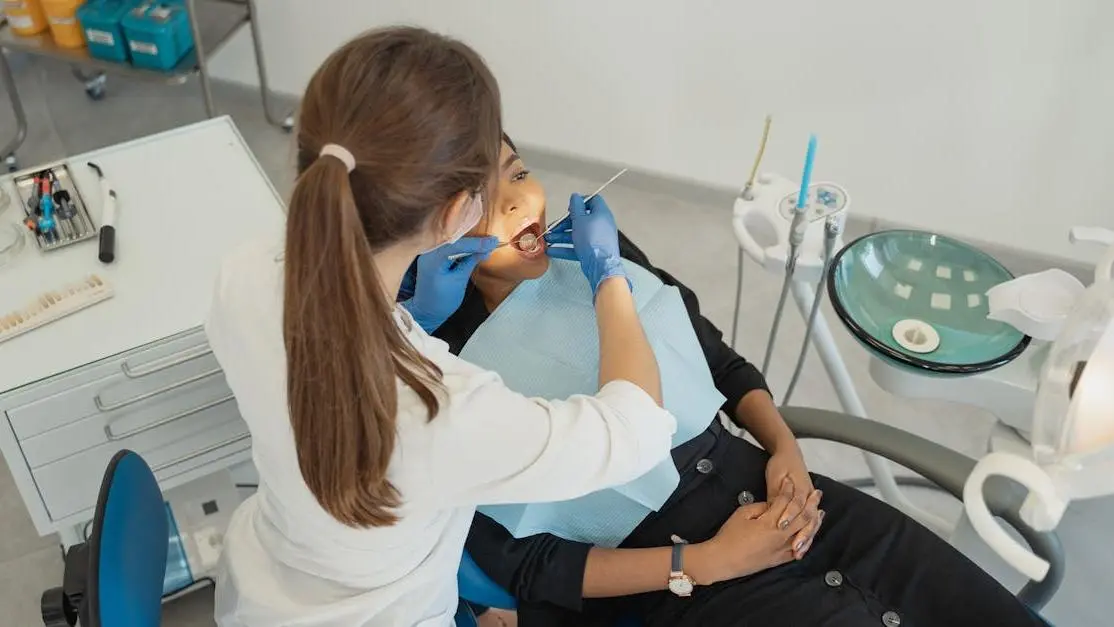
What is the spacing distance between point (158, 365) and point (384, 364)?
0.71 m

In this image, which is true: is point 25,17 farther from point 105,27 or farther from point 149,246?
point 149,246

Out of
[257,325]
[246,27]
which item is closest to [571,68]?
[246,27]

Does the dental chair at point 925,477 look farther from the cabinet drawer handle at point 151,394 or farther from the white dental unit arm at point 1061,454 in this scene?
→ the cabinet drawer handle at point 151,394

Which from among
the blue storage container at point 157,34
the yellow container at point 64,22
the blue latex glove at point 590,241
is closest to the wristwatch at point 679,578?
the blue latex glove at point 590,241

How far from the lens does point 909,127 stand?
7.50ft

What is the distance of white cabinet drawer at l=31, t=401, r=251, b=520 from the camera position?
153 centimetres

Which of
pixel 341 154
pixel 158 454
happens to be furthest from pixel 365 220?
pixel 158 454

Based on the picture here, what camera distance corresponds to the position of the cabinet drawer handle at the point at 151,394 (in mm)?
1463

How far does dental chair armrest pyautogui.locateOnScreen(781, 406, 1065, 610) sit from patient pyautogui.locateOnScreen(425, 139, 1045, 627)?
0.05 m

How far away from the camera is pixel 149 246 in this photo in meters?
1.60

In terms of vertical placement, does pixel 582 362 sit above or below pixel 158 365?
above

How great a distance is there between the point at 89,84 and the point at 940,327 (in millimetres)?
2587

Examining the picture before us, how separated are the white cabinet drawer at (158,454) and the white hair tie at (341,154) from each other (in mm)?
814

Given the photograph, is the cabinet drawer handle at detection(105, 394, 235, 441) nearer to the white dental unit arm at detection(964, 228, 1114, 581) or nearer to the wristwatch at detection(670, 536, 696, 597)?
the wristwatch at detection(670, 536, 696, 597)
